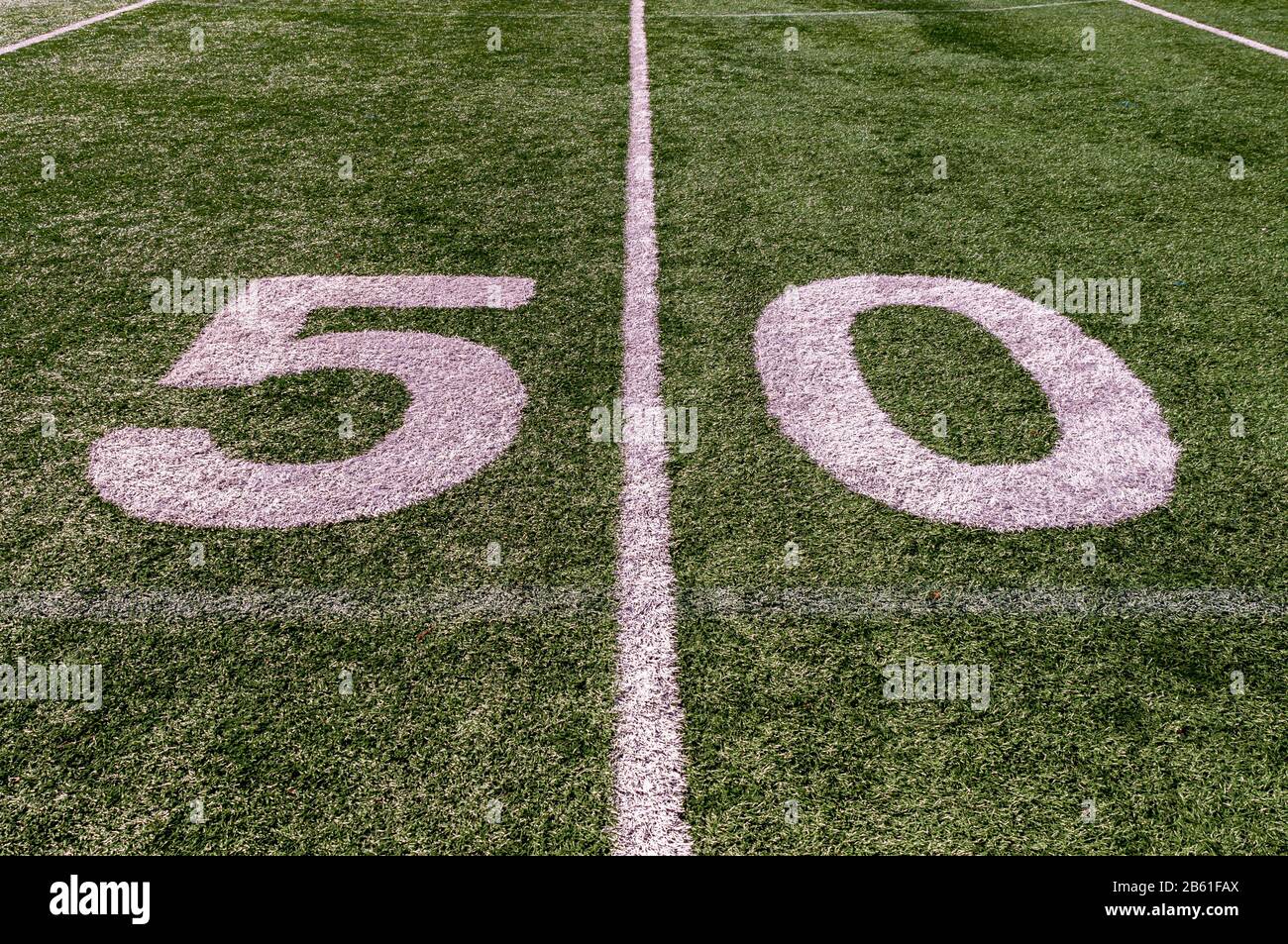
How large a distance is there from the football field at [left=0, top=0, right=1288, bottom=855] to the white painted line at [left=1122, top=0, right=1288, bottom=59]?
210cm

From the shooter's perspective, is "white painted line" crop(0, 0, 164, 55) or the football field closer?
the football field

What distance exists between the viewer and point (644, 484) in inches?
123

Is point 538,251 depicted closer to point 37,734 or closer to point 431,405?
point 431,405

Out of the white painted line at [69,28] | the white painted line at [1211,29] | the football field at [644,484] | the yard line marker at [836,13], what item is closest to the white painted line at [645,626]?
the football field at [644,484]

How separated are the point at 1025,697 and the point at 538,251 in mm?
3040

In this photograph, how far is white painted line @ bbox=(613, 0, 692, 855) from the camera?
214cm

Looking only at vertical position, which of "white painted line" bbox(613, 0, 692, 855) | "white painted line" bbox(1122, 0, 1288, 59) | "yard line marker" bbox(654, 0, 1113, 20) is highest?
"yard line marker" bbox(654, 0, 1113, 20)

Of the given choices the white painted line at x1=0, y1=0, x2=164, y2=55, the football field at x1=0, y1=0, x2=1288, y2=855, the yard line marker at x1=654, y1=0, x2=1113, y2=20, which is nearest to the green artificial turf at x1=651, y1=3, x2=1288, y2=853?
the football field at x1=0, y1=0, x2=1288, y2=855

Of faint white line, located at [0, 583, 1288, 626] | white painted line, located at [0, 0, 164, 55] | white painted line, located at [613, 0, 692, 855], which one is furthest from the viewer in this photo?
white painted line, located at [0, 0, 164, 55]

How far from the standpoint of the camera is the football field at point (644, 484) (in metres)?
2.19

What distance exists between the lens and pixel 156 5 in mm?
9062

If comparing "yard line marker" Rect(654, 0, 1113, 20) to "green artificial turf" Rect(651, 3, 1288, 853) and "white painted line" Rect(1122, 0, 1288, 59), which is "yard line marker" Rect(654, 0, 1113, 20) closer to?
"white painted line" Rect(1122, 0, 1288, 59)

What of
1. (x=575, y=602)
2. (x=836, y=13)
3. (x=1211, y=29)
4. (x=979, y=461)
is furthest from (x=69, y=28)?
(x=1211, y=29)

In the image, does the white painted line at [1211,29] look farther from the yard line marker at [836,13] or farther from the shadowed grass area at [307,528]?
the shadowed grass area at [307,528]
